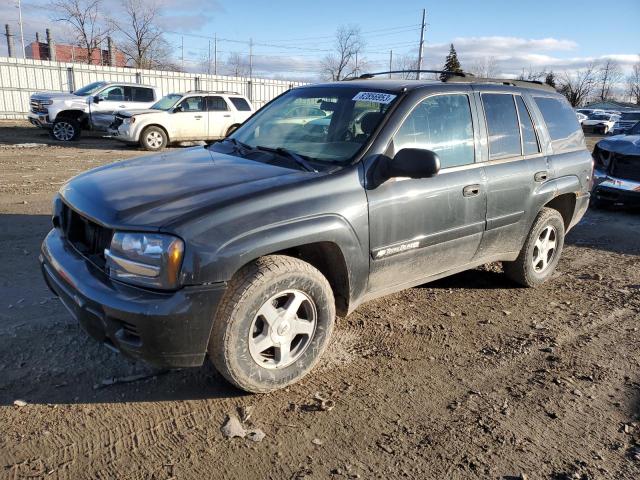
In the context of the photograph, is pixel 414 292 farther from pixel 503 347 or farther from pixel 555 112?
pixel 555 112

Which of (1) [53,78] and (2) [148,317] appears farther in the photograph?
(1) [53,78]

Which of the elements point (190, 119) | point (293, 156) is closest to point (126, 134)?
point (190, 119)

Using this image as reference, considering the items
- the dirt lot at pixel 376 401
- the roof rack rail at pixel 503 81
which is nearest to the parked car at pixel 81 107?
the dirt lot at pixel 376 401

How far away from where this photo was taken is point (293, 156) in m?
3.48

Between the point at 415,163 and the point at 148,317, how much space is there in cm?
178

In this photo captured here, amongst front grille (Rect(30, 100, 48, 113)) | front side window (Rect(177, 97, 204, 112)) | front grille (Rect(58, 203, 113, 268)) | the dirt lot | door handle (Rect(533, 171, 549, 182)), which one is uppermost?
front side window (Rect(177, 97, 204, 112))

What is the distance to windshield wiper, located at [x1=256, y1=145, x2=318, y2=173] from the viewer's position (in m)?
3.27

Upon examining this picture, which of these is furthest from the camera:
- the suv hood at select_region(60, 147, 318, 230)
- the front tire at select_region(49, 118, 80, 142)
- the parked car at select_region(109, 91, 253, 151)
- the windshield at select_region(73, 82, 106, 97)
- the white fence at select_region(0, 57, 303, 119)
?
the white fence at select_region(0, 57, 303, 119)

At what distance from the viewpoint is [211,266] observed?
2568mm

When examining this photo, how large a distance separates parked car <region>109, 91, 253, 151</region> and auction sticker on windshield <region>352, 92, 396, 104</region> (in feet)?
39.2

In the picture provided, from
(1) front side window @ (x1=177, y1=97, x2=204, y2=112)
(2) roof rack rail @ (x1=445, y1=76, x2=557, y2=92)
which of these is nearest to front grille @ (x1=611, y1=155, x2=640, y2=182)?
(2) roof rack rail @ (x1=445, y1=76, x2=557, y2=92)

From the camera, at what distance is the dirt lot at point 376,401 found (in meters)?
2.49

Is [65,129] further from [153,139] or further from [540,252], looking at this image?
Answer: [540,252]

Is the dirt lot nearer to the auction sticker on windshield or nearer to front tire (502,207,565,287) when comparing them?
front tire (502,207,565,287)
